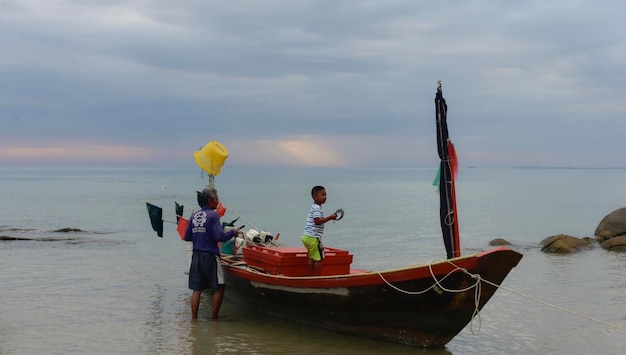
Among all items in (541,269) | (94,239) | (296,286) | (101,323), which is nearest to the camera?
(296,286)

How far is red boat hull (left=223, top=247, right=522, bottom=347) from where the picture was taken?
7711 mm

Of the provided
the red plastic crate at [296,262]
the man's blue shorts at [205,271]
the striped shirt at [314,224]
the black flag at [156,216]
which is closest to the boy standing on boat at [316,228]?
the striped shirt at [314,224]

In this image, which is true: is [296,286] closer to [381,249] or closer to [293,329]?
[293,329]

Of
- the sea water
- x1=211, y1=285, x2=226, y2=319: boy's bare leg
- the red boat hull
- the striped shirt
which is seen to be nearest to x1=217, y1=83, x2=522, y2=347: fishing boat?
the red boat hull

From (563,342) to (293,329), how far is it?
4223 mm

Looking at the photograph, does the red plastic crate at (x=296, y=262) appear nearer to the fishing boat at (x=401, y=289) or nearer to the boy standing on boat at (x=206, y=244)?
the fishing boat at (x=401, y=289)

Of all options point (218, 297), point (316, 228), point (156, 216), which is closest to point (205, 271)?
point (218, 297)

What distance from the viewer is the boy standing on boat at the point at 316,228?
924 cm

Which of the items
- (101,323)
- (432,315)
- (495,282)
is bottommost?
(101,323)

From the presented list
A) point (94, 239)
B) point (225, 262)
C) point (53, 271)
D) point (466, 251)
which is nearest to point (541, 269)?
point (466, 251)

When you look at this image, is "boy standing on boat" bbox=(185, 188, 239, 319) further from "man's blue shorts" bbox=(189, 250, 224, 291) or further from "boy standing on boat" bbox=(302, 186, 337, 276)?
"boy standing on boat" bbox=(302, 186, 337, 276)

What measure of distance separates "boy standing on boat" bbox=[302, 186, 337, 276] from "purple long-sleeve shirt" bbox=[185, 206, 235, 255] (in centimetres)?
125

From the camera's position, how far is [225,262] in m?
11.6

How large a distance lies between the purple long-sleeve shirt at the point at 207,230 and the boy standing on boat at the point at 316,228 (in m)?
1.25
